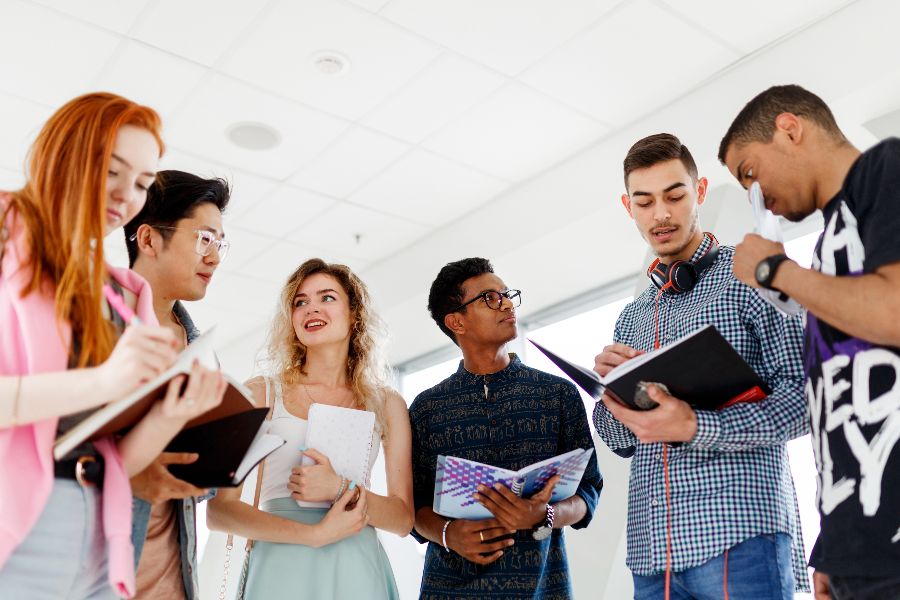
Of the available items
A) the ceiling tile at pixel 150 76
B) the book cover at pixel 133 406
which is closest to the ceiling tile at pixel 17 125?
the ceiling tile at pixel 150 76

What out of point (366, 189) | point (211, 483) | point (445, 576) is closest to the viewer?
point (211, 483)

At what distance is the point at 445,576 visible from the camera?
2.15 meters

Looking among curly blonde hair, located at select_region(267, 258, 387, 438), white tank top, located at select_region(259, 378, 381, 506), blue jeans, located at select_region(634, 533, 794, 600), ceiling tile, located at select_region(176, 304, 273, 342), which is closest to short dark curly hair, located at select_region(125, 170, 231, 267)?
curly blonde hair, located at select_region(267, 258, 387, 438)

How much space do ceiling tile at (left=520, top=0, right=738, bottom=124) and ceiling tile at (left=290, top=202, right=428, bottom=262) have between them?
5.41 feet

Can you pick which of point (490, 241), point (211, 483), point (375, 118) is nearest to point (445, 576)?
point (211, 483)

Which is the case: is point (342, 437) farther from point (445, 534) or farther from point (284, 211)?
point (284, 211)

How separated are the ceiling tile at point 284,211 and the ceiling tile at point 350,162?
0.36 feet

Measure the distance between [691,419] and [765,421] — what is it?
0.51 ft

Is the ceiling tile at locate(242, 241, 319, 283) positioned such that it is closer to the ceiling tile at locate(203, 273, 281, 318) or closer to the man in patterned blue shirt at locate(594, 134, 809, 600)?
the ceiling tile at locate(203, 273, 281, 318)

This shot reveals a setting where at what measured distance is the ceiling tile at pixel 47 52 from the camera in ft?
10.7

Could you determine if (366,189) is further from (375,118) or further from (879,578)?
(879,578)

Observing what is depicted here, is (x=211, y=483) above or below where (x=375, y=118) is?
below

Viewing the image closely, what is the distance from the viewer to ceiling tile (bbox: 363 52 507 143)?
12.0 feet

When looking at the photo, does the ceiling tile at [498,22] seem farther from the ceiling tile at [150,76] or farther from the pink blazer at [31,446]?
the pink blazer at [31,446]
